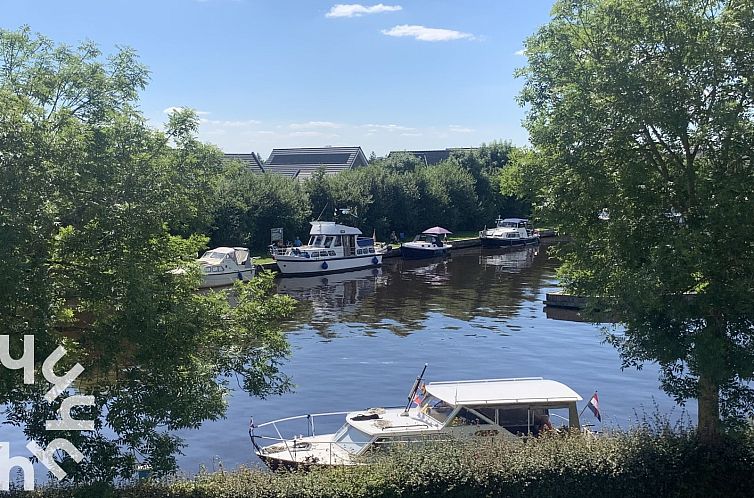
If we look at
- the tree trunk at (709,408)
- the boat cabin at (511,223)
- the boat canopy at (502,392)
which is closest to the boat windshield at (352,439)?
the boat canopy at (502,392)

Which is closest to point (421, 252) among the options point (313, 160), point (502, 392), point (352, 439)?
point (313, 160)

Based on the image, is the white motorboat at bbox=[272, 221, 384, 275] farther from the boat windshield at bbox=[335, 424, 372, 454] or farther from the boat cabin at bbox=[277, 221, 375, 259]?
the boat windshield at bbox=[335, 424, 372, 454]

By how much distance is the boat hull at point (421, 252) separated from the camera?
230ft

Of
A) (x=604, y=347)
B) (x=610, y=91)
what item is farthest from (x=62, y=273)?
(x=604, y=347)

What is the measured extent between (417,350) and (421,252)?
120 ft

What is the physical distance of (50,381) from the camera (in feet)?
43.9

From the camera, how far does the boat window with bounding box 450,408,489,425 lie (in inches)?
706

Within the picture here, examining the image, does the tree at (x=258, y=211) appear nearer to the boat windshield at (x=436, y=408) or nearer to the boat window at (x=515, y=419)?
the boat windshield at (x=436, y=408)

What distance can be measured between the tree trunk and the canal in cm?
258

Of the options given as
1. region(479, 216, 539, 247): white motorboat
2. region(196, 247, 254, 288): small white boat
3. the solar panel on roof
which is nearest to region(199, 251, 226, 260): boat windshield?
region(196, 247, 254, 288): small white boat

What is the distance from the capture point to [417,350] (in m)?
34.0

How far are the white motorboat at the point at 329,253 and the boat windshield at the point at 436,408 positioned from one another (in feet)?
129

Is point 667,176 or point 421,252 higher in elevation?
point 667,176

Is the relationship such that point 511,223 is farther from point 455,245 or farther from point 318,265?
point 318,265
